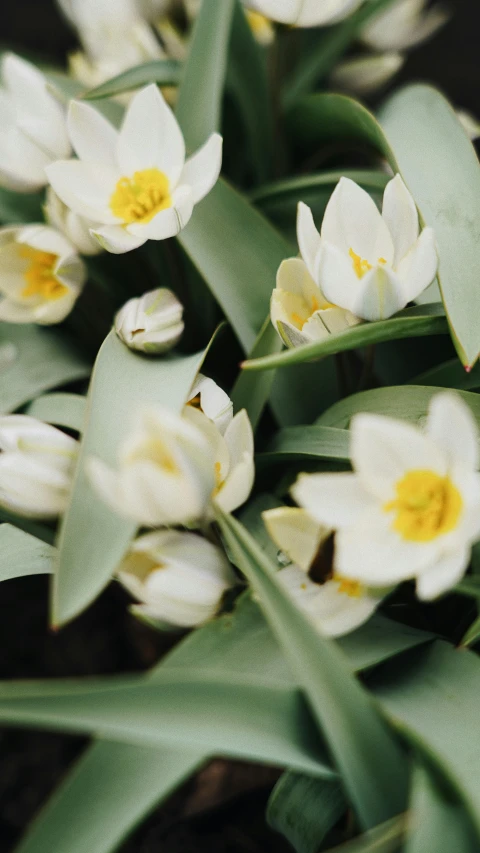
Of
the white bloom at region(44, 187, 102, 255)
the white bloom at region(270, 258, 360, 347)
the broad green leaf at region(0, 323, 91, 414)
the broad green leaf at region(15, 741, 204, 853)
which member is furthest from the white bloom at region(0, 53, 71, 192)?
the broad green leaf at region(15, 741, 204, 853)

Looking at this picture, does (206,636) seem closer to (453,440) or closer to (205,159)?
(453,440)

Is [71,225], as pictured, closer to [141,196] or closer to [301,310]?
[141,196]

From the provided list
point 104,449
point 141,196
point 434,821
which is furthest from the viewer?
point 141,196

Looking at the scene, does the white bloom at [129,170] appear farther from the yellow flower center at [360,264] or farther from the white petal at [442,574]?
the white petal at [442,574]

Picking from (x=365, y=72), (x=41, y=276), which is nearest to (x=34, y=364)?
(x=41, y=276)

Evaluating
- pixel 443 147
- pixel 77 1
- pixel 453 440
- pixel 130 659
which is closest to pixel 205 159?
pixel 443 147

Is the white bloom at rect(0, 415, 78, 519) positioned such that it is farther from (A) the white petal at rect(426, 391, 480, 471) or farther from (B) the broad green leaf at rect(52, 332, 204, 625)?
(A) the white petal at rect(426, 391, 480, 471)

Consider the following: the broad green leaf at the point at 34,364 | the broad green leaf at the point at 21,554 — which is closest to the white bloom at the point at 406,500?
the broad green leaf at the point at 21,554
